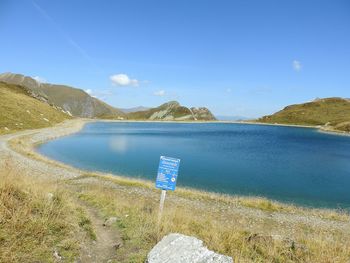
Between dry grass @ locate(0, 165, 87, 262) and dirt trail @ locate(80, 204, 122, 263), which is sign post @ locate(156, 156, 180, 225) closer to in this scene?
dirt trail @ locate(80, 204, 122, 263)

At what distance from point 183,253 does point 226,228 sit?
7.48 metres

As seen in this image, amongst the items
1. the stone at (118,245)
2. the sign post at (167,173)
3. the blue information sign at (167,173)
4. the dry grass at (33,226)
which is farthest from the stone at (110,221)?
the blue information sign at (167,173)

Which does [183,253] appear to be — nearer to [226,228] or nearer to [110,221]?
[110,221]

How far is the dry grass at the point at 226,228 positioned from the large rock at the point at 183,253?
1.12 meters

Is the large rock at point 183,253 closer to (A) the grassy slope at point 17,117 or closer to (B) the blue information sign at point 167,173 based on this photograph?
(B) the blue information sign at point 167,173

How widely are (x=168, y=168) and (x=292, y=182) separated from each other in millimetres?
25669

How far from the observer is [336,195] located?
29.2 meters

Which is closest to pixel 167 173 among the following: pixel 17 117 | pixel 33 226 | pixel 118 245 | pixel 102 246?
pixel 118 245

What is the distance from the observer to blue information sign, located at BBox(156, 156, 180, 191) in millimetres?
12305

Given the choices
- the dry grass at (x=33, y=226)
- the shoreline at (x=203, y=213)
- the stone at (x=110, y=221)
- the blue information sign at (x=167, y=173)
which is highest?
the blue information sign at (x=167, y=173)

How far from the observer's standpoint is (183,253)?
7.58 m

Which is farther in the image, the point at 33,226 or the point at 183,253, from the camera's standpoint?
the point at 33,226

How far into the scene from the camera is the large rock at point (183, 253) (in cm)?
732

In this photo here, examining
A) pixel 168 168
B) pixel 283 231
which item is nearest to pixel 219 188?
pixel 283 231
